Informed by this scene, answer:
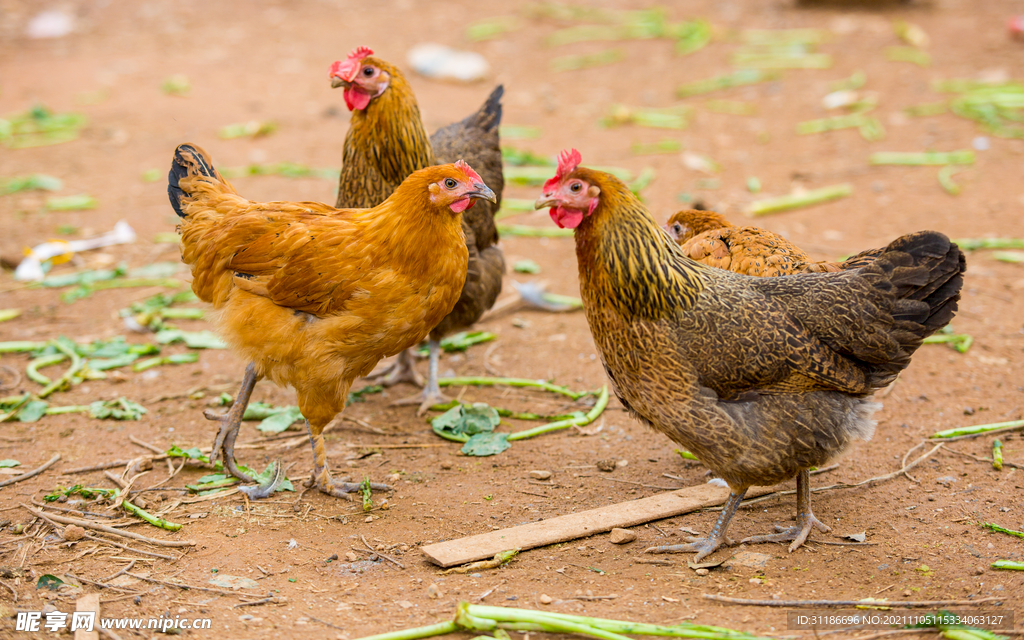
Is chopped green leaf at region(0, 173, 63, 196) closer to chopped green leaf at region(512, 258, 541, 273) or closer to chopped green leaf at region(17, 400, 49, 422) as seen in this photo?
chopped green leaf at region(17, 400, 49, 422)

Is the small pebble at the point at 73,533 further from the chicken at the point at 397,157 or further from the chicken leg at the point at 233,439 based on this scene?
the chicken at the point at 397,157

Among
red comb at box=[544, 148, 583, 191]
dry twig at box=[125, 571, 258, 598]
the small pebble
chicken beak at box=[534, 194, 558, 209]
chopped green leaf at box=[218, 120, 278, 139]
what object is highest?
red comb at box=[544, 148, 583, 191]

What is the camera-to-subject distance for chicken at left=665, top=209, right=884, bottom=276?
4.21 metres

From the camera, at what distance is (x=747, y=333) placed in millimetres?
3527

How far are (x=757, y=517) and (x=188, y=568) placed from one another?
9.19 feet

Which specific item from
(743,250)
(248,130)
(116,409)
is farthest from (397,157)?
(248,130)

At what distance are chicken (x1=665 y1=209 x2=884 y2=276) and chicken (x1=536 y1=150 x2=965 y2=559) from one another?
0.41 metres

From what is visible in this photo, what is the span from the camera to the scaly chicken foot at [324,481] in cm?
420

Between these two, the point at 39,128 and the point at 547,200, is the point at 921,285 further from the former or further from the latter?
the point at 39,128

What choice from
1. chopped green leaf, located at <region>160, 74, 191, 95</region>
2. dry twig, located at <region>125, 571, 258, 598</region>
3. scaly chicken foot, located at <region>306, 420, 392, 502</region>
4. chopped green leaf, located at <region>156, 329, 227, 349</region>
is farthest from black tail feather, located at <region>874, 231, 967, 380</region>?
chopped green leaf, located at <region>160, 74, 191, 95</region>

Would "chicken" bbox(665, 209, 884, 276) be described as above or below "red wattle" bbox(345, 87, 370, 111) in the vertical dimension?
below

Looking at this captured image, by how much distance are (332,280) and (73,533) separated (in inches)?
66.5

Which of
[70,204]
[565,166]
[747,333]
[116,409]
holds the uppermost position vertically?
[565,166]

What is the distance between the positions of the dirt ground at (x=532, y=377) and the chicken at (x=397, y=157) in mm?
576
